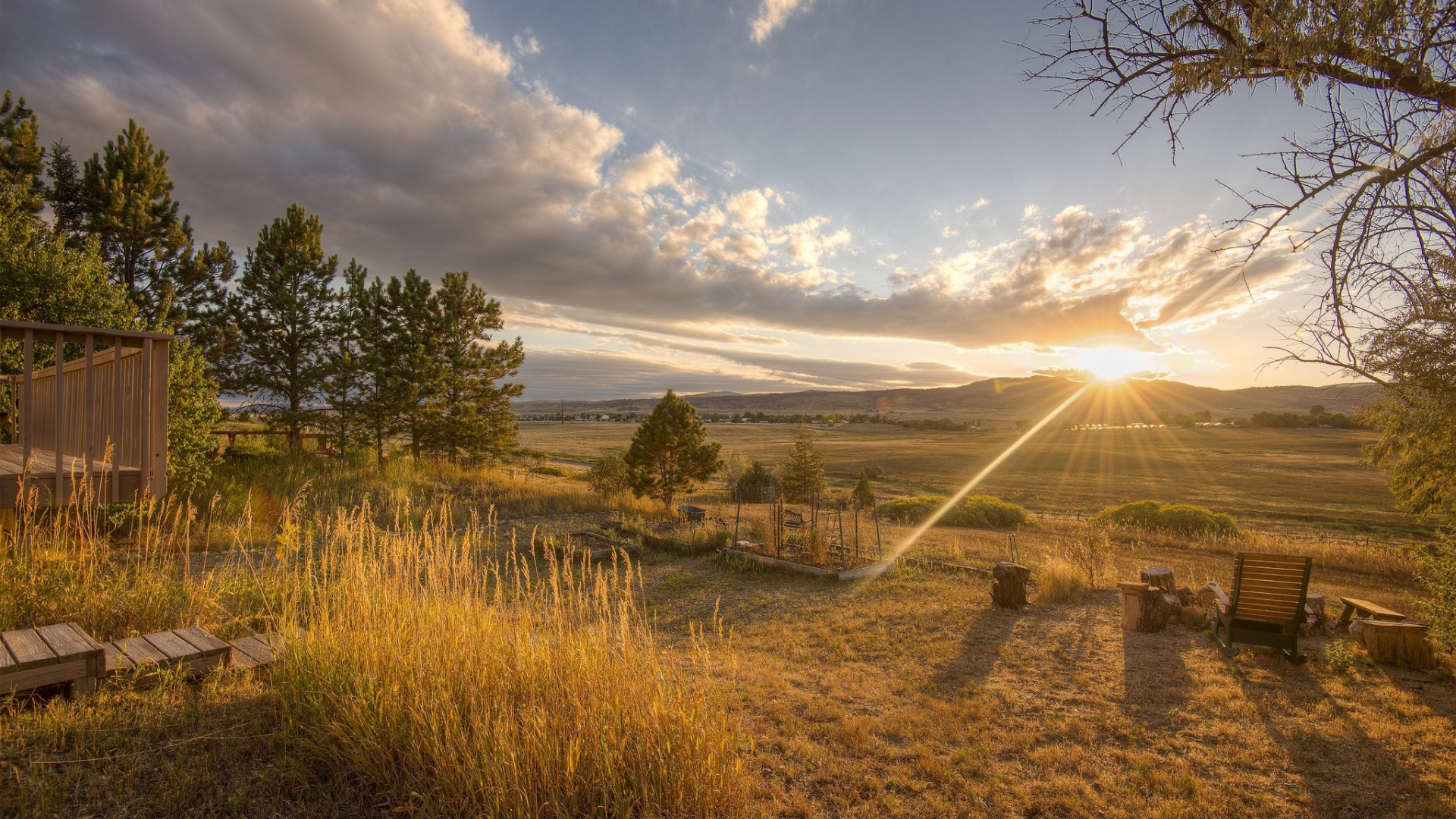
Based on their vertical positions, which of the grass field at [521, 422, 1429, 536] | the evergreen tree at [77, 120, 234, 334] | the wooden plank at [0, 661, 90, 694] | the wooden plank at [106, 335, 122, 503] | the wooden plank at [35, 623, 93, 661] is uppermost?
the evergreen tree at [77, 120, 234, 334]

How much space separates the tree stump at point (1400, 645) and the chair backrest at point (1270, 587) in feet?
2.33

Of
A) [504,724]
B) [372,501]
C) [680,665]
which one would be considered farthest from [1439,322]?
[372,501]

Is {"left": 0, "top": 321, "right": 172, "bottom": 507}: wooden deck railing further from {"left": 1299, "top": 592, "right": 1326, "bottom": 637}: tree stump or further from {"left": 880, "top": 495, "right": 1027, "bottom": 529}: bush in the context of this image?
{"left": 880, "top": 495, "right": 1027, "bottom": 529}: bush

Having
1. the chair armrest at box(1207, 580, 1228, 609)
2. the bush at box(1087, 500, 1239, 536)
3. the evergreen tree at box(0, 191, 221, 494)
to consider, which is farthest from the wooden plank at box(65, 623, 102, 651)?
the bush at box(1087, 500, 1239, 536)

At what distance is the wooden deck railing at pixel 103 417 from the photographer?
16.6 feet

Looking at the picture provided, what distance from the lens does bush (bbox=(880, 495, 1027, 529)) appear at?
77.7 ft

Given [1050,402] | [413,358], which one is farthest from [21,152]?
[1050,402]

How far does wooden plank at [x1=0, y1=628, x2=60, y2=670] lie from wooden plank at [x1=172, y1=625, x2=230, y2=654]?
647 mm

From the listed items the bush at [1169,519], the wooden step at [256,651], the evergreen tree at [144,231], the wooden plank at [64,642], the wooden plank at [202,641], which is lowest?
the bush at [1169,519]

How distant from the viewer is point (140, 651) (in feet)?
12.0

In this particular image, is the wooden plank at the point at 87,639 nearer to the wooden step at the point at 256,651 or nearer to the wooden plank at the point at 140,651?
the wooden plank at the point at 140,651

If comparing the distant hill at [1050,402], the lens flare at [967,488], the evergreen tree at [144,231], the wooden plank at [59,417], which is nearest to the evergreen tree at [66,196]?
the evergreen tree at [144,231]

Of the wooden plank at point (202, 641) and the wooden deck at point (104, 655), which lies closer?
the wooden deck at point (104, 655)

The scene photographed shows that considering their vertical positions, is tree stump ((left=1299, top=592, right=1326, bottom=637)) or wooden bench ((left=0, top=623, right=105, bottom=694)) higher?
wooden bench ((left=0, top=623, right=105, bottom=694))
